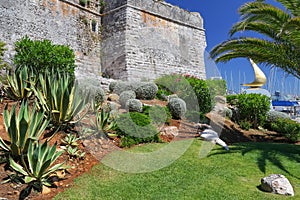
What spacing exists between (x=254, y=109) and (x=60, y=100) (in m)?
8.68

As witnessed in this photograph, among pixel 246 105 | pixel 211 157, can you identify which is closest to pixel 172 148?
pixel 211 157

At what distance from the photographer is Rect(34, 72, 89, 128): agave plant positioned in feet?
15.8

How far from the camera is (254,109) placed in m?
10.9

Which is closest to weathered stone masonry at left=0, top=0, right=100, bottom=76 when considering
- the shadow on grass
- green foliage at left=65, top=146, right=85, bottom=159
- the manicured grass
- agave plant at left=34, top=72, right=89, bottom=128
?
agave plant at left=34, top=72, right=89, bottom=128

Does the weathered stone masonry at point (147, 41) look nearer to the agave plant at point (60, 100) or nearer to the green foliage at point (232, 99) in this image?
the green foliage at point (232, 99)

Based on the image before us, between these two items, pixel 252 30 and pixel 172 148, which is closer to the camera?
pixel 172 148

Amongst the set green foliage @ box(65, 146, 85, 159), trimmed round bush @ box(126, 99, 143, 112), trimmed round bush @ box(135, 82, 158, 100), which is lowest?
green foliage @ box(65, 146, 85, 159)

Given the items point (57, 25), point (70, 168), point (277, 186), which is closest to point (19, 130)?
point (70, 168)

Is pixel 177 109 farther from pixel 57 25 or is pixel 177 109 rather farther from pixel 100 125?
pixel 57 25

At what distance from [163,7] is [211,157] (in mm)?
12729

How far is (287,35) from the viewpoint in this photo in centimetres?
648

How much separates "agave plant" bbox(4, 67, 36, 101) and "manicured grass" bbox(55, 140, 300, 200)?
117 inches

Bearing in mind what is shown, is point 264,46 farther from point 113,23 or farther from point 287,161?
point 113,23

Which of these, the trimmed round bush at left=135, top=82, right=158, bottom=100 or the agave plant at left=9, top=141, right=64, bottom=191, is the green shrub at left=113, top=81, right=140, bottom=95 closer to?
the trimmed round bush at left=135, top=82, right=158, bottom=100
